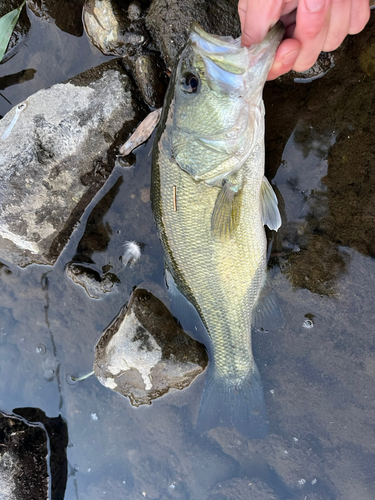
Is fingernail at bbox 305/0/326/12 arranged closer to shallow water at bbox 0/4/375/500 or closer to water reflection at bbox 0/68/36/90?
shallow water at bbox 0/4/375/500

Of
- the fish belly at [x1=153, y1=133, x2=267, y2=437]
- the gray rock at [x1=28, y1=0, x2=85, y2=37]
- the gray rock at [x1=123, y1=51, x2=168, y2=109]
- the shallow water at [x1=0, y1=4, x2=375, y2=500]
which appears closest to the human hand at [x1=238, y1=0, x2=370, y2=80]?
the fish belly at [x1=153, y1=133, x2=267, y2=437]

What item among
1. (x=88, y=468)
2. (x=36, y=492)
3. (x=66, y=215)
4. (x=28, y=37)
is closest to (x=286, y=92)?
(x=66, y=215)

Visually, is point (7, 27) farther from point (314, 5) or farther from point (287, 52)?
point (314, 5)

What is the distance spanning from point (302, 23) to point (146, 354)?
8.08ft

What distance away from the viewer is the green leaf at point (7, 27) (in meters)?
2.84

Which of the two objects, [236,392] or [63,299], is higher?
[63,299]

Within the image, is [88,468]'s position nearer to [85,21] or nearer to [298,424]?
[298,424]

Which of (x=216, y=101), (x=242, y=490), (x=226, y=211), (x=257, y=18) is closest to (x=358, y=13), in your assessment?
(x=257, y=18)

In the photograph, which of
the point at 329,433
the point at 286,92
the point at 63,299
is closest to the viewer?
the point at 286,92

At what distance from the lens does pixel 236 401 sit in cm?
279

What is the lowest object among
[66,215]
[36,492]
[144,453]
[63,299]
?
[144,453]

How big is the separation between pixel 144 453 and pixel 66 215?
95.1 inches

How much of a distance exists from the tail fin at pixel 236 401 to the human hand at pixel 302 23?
2.25m

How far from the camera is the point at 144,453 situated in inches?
130
